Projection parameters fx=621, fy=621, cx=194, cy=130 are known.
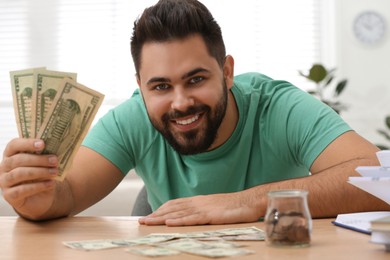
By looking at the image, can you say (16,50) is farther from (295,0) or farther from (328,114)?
(328,114)

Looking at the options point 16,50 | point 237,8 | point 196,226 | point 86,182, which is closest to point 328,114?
point 196,226

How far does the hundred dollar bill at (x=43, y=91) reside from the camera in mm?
1576

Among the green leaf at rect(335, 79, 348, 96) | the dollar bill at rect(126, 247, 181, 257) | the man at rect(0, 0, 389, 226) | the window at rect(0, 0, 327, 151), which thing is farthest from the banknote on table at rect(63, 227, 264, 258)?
the window at rect(0, 0, 327, 151)

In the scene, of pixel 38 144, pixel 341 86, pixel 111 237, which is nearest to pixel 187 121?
pixel 38 144

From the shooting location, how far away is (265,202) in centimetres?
156

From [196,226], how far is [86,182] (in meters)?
0.58

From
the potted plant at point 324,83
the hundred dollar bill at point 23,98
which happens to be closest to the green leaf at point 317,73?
the potted plant at point 324,83

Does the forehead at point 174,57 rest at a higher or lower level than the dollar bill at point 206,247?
higher

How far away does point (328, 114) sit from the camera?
75.3 inches

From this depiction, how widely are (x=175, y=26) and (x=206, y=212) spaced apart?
0.65m

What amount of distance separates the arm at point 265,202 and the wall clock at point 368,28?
3.50 m

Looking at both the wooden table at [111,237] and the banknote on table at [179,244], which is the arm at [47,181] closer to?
the wooden table at [111,237]

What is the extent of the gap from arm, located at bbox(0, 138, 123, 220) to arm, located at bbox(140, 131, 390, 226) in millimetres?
297

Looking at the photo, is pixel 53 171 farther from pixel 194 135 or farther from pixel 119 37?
pixel 119 37
